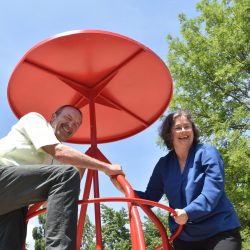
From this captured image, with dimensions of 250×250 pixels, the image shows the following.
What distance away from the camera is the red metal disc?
411 cm

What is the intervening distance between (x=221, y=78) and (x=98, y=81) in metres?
5.84

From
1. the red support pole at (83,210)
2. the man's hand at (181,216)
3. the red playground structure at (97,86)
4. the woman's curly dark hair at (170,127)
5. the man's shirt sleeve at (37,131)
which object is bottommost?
the man's hand at (181,216)

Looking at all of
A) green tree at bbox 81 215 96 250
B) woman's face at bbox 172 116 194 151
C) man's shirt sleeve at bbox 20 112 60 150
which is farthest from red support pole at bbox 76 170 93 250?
green tree at bbox 81 215 96 250

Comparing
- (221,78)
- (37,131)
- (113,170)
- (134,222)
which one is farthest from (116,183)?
(221,78)

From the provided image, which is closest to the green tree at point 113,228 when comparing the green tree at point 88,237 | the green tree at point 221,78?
the green tree at point 88,237

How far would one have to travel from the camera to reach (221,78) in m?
9.80

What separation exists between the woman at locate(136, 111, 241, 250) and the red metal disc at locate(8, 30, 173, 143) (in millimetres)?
974

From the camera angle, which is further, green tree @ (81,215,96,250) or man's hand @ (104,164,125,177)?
green tree @ (81,215,96,250)

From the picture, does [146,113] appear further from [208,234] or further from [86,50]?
[208,234]

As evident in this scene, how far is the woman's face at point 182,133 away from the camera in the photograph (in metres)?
3.52

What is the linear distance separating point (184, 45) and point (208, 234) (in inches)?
348

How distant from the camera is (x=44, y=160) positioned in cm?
313

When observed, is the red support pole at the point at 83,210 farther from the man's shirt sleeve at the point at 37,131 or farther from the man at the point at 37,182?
the man's shirt sleeve at the point at 37,131

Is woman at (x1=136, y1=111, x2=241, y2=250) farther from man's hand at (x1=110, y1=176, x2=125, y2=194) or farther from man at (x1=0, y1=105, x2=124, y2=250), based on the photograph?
man at (x1=0, y1=105, x2=124, y2=250)
